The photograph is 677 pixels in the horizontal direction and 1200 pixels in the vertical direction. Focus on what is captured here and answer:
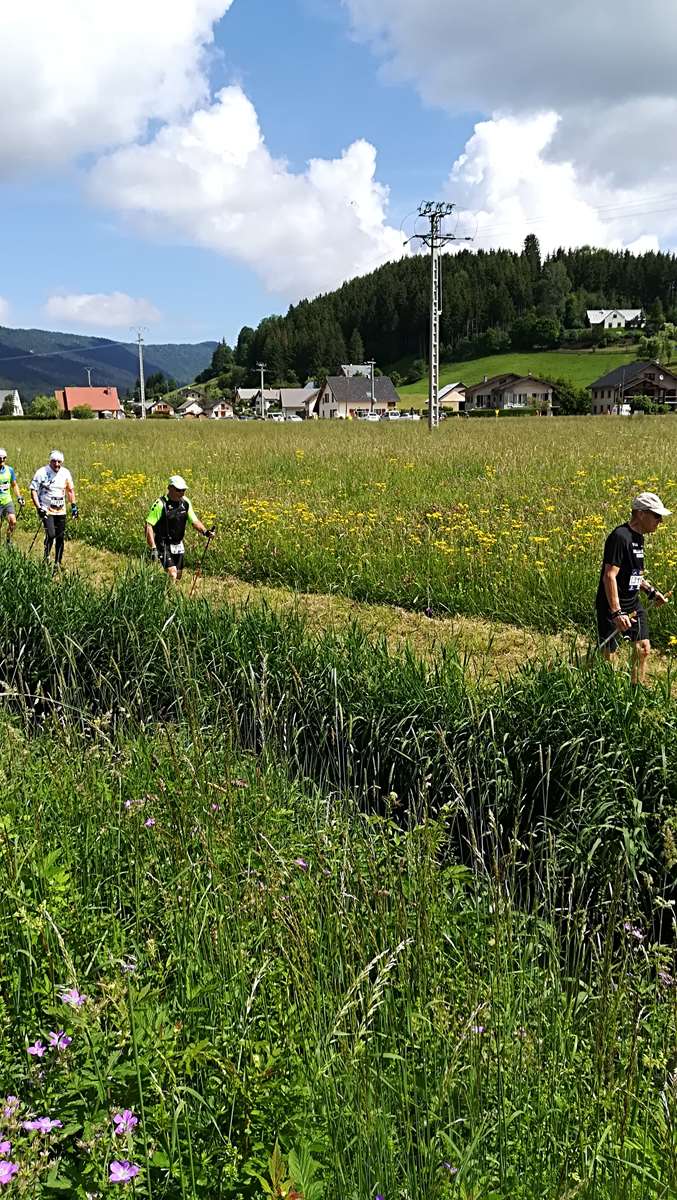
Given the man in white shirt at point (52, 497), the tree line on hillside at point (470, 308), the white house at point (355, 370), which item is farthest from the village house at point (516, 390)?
the man in white shirt at point (52, 497)

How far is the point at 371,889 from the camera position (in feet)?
8.91

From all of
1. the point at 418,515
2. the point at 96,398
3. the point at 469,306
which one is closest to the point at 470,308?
the point at 469,306

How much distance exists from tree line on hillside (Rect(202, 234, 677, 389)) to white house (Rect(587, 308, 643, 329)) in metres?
1.96

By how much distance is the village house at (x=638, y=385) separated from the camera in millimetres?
75188

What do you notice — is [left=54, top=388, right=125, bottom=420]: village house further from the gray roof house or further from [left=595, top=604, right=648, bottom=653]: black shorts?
[left=595, top=604, right=648, bottom=653]: black shorts

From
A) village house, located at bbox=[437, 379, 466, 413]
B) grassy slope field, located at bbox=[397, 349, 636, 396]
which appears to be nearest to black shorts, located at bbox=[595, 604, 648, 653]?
village house, located at bbox=[437, 379, 466, 413]

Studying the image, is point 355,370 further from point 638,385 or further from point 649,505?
point 649,505

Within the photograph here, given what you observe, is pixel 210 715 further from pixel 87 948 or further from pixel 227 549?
pixel 227 549

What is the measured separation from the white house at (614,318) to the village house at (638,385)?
4392cm

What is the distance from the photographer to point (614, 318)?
124 meters

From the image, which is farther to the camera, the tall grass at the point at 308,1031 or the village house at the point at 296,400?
the village house at the point at 296,400

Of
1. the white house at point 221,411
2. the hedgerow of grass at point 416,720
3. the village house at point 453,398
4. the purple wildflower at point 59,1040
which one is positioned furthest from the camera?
the white house at point 221,411

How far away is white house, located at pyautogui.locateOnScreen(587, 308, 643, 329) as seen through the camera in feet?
396

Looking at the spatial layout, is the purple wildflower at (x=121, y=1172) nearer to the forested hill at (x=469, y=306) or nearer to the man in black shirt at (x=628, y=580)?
the man in black shirt at (x=628, y=580)
